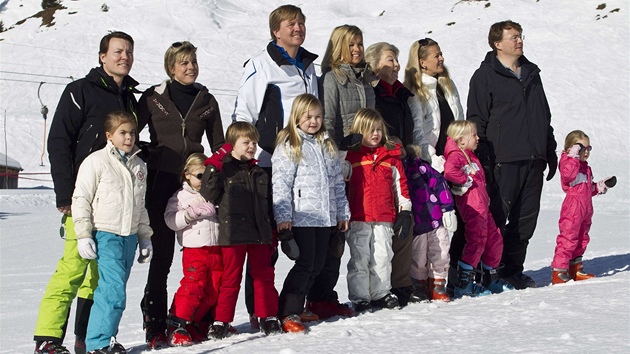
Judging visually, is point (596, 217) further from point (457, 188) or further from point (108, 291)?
point (108, 291)

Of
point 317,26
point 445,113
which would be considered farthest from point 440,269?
point 317,26

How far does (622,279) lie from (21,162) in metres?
25.1

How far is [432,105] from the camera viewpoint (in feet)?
20.5

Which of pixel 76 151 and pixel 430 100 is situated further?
pixel 430 100

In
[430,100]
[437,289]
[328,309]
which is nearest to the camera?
[328,309]

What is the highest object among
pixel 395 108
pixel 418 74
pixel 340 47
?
pixel 340 47

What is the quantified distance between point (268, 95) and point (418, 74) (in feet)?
4.65

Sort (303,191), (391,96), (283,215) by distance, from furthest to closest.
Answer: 1. (391,96)
2. (303,191)
3. (283,215)

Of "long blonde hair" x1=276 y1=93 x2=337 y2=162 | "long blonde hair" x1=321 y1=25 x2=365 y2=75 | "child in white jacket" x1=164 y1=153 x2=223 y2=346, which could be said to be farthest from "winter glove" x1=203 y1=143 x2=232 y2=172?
"long blonde hair" x1=321 y1=25 x2=365 y2=75

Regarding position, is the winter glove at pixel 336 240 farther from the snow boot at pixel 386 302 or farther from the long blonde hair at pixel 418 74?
the long blonde hair at pixel 418 74

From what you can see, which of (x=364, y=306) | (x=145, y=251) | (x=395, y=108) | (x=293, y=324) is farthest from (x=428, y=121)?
(x=145, y=251)

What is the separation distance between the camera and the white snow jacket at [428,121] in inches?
242

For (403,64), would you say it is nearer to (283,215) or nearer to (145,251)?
(283,215)

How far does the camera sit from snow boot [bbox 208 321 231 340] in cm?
488
